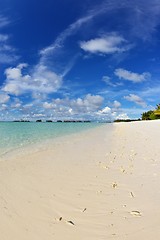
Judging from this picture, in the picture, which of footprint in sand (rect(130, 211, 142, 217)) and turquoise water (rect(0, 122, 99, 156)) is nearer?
footprint in sand (rect(130, 211, 142, 217))

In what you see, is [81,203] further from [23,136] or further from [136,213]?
[23,136]

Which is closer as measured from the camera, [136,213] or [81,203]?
[136,213]

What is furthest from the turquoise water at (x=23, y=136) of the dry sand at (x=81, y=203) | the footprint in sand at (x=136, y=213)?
the footprint in sand at (x=136, y=213)

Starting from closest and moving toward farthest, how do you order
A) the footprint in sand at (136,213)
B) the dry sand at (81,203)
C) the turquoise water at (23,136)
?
1. the dry sand at (81,203)
2. the footprint in sand at (136,213)
3. the turquoise water at (23,136)

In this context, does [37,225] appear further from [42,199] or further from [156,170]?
[156,170]

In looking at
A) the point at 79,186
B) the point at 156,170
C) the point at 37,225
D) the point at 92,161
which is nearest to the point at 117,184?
the point at 79,186

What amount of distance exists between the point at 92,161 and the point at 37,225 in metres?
6.40

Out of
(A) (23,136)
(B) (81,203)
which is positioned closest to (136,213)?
(B) (81,203)

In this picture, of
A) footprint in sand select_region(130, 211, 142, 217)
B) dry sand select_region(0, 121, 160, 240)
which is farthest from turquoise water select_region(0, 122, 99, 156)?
footprint in sand select_region(130, 211, 142, 217)

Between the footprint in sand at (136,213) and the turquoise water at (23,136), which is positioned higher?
the turquoise water at (23,136)

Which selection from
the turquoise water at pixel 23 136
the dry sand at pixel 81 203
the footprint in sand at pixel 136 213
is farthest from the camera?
the turquoise water at pixel 23 136

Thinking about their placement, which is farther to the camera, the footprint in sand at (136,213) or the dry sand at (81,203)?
the footprint in sand at (136,213)

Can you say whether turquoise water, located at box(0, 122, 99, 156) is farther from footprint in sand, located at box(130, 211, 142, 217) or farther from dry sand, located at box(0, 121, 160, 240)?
footprint in sand, located at box(130, 211, 142, 217)

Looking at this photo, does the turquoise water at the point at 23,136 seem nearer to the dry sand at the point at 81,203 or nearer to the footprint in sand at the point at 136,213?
the dry sand at the point at 81,203
